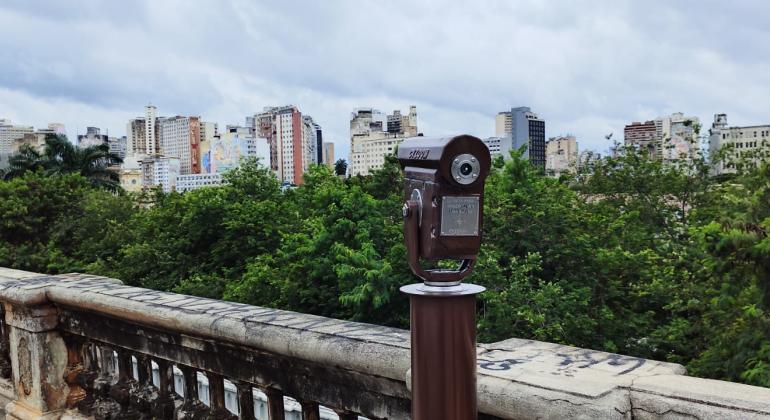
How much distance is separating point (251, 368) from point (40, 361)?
1868mm

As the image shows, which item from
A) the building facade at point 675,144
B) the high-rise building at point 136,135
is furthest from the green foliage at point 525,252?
the high-rise building at point 136,135

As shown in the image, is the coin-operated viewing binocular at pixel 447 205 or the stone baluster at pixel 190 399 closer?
the coin-operated viewing binocular at pixel 447 205

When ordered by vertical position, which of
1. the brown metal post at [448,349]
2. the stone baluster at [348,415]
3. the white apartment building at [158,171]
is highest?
the white apartment building at [158,171]

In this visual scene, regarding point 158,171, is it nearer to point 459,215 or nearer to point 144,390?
point 144,390

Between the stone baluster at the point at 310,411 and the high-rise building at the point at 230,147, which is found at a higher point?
the high-rise building at the point at 230,147

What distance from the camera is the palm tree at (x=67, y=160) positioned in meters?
36.2

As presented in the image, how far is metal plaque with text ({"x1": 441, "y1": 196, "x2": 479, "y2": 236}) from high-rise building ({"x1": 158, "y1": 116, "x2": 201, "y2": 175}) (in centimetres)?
12757

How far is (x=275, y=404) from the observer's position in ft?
9.29

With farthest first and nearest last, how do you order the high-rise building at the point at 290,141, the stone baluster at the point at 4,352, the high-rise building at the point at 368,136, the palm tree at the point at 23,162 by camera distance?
the high-rise building at the point at 290,141, the high-rise building at the point at 368,136, the palm tree at the point at 23,162, the stone baluster at the point at 4,352

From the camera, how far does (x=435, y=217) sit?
5.84 ft

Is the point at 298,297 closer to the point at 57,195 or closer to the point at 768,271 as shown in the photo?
the point at 768,271

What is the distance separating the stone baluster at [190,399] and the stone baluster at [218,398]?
0.17 metres

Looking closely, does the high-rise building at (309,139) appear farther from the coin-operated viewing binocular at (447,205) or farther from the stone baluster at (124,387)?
the coin-operated viewing binocular at (447,205)

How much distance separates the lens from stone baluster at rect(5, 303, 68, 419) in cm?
402
